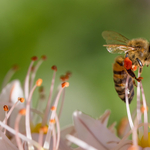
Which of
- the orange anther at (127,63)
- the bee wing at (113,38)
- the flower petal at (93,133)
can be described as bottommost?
the flower petal at (93,133)

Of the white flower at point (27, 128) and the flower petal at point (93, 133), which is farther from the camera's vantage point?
the flower petal at point (93, 133)

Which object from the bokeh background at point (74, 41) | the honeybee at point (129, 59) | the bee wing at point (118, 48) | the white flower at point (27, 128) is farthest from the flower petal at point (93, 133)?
the bokeh background at point (74, 41)

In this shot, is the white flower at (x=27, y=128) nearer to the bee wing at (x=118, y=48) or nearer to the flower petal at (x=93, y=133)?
the flower petal at (x=93, y=133)

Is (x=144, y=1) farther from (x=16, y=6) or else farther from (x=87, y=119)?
(x=87, y=119)

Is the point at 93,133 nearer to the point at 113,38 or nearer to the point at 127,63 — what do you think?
the point at 127,63

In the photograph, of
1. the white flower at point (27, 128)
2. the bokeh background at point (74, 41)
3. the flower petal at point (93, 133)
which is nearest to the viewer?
the white flower at point (27, 128)

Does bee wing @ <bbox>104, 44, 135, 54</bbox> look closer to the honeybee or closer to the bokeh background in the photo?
the honeybee
